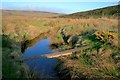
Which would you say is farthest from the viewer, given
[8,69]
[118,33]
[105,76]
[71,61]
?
[118,33]

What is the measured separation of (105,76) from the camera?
9.34m

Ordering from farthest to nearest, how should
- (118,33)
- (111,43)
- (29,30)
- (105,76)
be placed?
(29,30) → (118,33) → (111,43) → (105,76)

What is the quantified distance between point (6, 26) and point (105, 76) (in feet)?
44.9

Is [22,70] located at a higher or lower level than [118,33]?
lower

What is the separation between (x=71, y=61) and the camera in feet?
37.6

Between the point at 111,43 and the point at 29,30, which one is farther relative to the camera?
the point at 29,30

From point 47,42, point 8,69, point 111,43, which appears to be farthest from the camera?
point 47,42

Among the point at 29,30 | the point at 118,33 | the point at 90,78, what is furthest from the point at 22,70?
the point at 29,30

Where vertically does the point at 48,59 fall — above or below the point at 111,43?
below

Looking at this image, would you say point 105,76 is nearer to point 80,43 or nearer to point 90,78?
point 90,78

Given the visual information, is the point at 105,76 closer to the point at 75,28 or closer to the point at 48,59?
the point at 48,59

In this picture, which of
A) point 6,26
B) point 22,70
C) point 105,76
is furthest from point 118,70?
point 6,26

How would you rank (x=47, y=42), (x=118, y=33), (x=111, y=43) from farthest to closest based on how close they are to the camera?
1. (x=47, y=42)
2. (x=118, y=33)
3. (x=111, y=43)

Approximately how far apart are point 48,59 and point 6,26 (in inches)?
379
